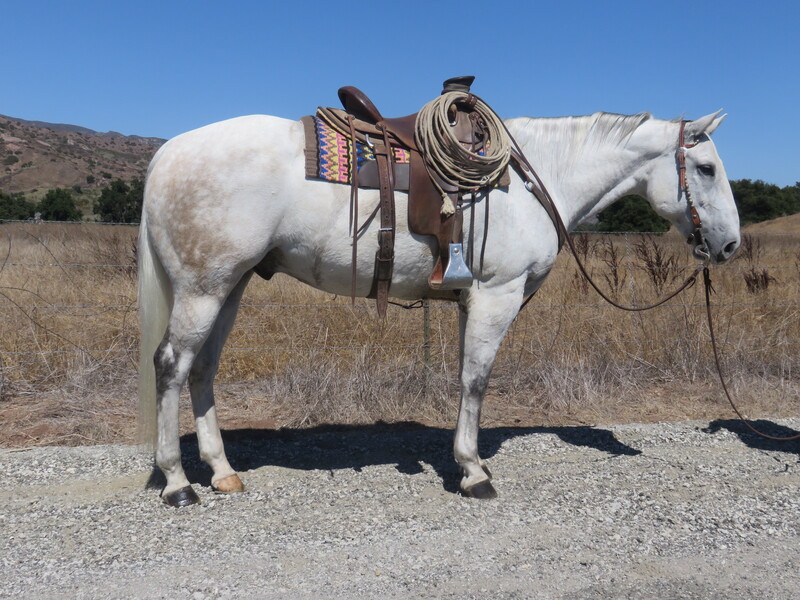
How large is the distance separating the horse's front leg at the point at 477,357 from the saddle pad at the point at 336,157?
81cm

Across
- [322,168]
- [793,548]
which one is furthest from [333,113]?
[793,548]

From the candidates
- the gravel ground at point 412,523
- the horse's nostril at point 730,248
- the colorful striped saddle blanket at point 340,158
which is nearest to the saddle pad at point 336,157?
the colorful striped saddle blanket at point 340,158

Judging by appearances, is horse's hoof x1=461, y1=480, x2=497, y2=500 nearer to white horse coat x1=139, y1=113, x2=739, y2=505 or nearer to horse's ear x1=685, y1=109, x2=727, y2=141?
white horse coat x1=139, y1=113, x2=739, y2=505

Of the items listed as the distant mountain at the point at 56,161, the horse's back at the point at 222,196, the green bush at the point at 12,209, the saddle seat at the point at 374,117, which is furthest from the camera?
the distant mountain at the point at 56,161

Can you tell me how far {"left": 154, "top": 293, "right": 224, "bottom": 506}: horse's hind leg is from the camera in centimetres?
346

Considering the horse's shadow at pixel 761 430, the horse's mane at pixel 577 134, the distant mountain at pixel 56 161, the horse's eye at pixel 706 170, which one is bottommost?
the horse's shadow at pixel 761 430

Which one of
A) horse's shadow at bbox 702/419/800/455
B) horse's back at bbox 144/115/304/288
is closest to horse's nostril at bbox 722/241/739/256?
horse's shadow at bbox 702/419/800/455

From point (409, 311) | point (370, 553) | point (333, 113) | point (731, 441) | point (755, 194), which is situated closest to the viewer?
point (370, 553)

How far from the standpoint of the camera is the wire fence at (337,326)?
5957 mm

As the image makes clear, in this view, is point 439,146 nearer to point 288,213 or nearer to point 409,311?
point 288,213

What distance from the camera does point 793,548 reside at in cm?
312

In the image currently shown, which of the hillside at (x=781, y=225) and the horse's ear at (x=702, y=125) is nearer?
the horse's ear at (x=702, y=125)

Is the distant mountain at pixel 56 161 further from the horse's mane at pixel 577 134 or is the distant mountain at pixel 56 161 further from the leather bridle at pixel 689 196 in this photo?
the leather bridle at pixel 689 196

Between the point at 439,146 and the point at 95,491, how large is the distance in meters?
2.67
